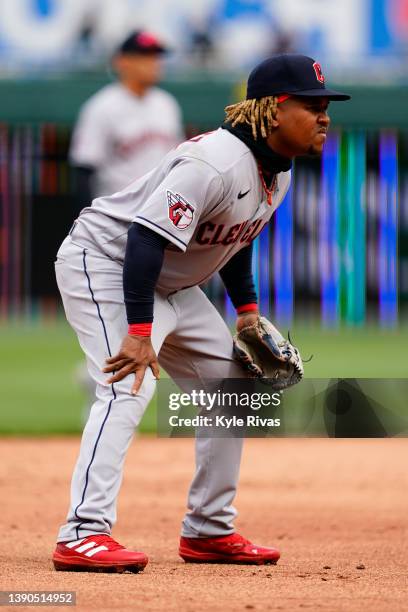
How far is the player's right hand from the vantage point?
12.6 ft

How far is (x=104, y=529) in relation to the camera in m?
3.83

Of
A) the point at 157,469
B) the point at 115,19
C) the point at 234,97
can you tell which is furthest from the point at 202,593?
the point at 115,19

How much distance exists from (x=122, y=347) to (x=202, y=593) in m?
0.79

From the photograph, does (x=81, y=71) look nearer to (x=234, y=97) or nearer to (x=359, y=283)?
(x=234, y=97)

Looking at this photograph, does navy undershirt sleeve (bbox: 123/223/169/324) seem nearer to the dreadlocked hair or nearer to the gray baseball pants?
the gray baseball pants

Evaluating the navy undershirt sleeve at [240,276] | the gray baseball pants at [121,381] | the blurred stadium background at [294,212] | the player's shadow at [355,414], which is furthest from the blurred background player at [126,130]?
the blurred stadium background at [294,212]

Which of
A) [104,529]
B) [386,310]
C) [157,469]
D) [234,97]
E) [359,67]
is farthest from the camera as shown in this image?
[359,67]

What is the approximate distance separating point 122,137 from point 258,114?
3.77 metres

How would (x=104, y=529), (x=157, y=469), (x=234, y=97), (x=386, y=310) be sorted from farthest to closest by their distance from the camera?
1. (x=386, y=310)
2. (x=234, y=97)
3. (x=157, y=469)
4. (x=104, y=529)

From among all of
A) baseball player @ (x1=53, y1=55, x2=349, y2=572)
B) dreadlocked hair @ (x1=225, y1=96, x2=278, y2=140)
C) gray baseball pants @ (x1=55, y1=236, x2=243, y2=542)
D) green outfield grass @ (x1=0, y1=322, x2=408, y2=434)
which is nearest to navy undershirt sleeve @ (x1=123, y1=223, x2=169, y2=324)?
baseball player @ (x1=53, y1=55, x2=349, y2=572)

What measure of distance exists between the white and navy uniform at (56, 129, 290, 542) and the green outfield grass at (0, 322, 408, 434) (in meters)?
3.67

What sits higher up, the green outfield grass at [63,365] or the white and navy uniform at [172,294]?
the white and navy uniform at [172,294]

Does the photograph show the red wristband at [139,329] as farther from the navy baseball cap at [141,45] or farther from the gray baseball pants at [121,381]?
the navy baseball cap at [141,45]

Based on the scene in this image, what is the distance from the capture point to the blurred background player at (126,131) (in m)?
7.55
